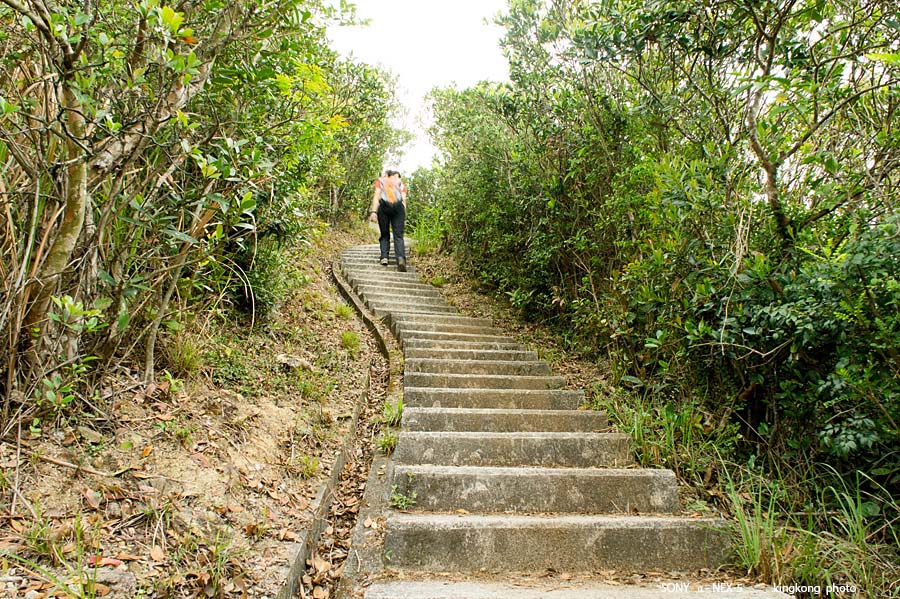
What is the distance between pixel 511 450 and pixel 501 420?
0.41m

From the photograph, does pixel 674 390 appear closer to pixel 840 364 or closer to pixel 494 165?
pixel 840 364

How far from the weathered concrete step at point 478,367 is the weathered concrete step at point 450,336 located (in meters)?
0.60

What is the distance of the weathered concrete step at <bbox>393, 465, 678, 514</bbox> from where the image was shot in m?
2.64

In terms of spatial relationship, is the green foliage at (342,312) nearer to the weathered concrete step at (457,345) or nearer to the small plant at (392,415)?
the weathered concrete step at (457,345)

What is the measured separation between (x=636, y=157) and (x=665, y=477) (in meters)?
2.79

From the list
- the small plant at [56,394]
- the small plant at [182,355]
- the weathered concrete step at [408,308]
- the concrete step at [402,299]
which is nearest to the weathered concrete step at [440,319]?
the weathered concrete step at [408,308]

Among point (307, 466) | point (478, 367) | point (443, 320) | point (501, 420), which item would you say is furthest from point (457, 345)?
point (307, 466)

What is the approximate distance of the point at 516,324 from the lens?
5922mm

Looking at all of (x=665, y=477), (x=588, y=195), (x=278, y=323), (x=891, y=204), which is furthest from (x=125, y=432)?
(x=588, y=195)

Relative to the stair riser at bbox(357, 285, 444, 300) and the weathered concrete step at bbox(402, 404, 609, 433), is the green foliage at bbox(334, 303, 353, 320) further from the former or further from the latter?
the weathered concrete step at bbox(402, 404, 609, 433)

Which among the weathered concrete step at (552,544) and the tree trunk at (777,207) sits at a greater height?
the tree trunk at (777,207)

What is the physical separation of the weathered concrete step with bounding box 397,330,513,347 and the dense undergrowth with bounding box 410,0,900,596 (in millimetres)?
1184

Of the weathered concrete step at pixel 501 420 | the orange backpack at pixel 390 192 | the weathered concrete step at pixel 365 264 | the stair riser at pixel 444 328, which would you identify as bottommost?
the weathered concrete step at pixel 501 420

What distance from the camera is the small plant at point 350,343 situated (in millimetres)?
4860
